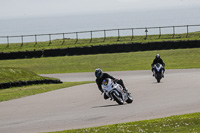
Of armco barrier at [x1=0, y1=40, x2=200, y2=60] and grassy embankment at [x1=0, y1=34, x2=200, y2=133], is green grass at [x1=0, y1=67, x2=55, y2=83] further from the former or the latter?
armco barrier at [x1=0, y1=40, x2=200, y2=60]

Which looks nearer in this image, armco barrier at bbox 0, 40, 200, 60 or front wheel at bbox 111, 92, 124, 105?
front wheel at bbox 111, 92, 124, 105

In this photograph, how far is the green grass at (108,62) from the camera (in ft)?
142

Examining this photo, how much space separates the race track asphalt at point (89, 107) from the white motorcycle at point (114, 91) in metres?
0.32

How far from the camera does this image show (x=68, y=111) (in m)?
18.2

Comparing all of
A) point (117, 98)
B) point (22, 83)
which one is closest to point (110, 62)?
point (22, 83)

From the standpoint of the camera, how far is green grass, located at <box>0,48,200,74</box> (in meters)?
43.4

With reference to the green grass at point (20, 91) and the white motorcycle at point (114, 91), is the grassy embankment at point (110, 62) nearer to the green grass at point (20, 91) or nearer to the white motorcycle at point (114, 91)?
the green grass at point (20, 91)

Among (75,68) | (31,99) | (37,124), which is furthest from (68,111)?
(75,68)

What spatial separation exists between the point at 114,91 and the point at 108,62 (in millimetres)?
28791

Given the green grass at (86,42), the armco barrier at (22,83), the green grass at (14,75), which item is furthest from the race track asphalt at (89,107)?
the green grass at (86,42)

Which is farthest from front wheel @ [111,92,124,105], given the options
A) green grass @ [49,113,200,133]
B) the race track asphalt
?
green grass @ [49,113,200,133]

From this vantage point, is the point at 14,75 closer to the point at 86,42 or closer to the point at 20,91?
the point at 20,91

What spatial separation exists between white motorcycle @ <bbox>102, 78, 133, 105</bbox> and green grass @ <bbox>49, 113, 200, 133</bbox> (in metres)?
4.70

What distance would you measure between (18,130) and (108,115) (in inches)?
118
